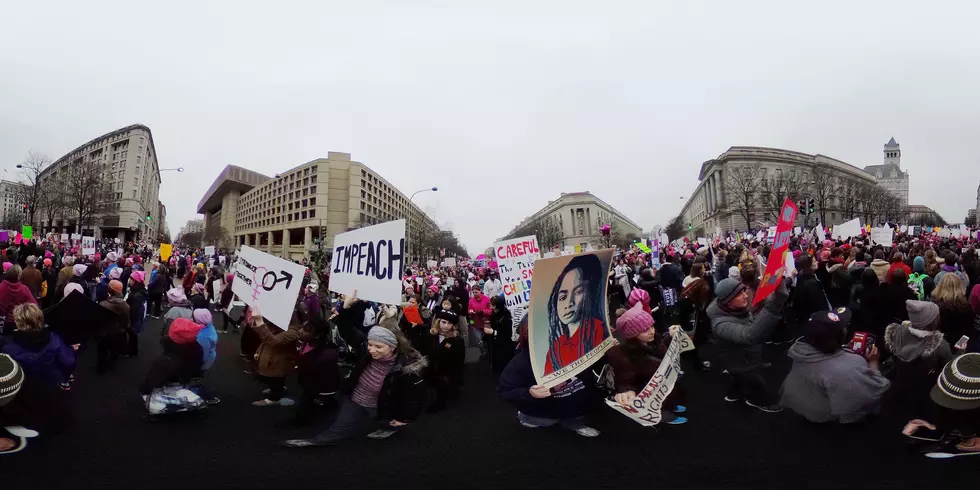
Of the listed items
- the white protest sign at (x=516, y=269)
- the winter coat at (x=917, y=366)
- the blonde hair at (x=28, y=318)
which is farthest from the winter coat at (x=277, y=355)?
the winter coat at (x=917, y=366)

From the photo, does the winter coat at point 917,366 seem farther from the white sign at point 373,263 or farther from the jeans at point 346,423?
the jeans at point 346,423

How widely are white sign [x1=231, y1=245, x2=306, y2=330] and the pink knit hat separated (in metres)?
3.34

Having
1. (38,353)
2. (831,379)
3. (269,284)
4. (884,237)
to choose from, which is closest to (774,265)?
(831,379)

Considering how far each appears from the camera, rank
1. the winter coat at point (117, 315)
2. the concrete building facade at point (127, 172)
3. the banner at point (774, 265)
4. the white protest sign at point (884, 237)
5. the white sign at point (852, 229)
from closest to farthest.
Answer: the banner at point (774, 265) → the winter coat at point (117, 315) → the white protest sign at point (884, 237) → the white sign at point (852, 229) → the concrete building facade at point (127, 172)

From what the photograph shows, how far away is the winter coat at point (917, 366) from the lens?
408cm

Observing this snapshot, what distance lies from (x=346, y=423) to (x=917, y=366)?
5.62 metres

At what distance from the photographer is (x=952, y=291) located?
479 cm

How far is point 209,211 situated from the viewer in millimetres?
138000

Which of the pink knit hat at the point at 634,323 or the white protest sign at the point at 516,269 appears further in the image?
the white protest sign at the point at 516,269

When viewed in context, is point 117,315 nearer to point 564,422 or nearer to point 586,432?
point 564,422

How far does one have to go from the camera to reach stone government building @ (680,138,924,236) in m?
52.6

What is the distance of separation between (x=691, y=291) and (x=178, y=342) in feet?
22.7

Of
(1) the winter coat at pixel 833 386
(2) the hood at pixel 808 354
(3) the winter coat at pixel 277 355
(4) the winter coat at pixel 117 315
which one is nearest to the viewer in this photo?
(1) the winter coat at pixel 833 386

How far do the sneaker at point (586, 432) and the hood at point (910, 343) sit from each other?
322 cm
